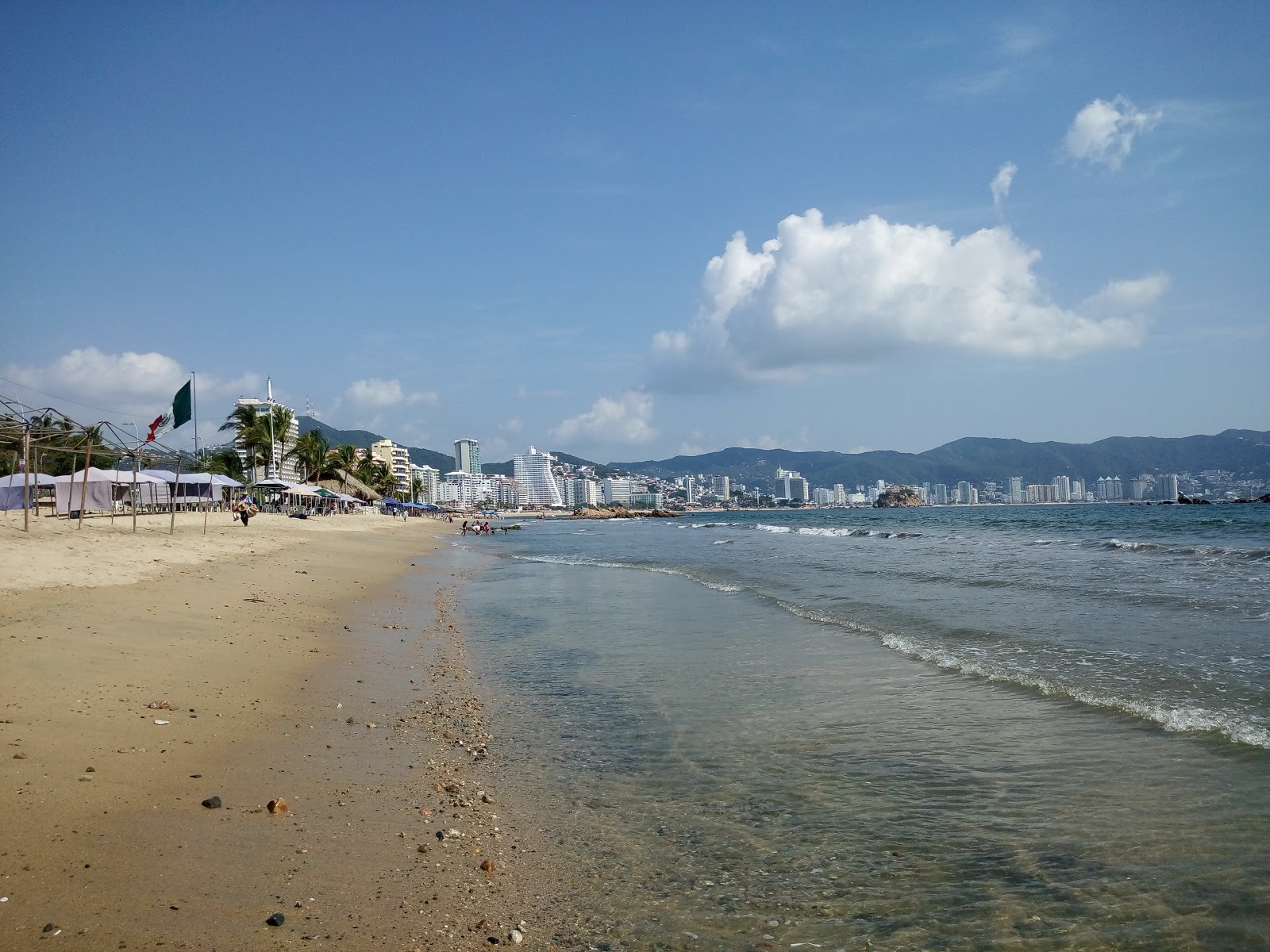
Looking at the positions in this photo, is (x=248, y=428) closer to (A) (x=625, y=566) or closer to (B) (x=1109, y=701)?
(A) (x=625, y=566)

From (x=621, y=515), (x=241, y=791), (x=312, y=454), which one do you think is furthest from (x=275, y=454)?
(x=621, y=515)

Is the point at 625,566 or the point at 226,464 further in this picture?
the point at 226,464

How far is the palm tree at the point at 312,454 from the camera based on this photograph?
7756cm

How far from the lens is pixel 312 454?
257ft

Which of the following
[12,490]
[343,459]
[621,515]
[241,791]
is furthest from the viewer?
[621,515]

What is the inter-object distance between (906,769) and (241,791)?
15.8 ft

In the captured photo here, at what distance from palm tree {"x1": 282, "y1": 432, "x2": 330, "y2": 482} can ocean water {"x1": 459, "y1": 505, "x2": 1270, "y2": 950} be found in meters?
69.4

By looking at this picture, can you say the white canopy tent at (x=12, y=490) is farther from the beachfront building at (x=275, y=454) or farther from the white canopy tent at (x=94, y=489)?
the beachfront building at (x=275, y=454)

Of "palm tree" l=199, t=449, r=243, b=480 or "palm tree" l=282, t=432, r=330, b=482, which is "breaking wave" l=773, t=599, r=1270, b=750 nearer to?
"palm tree" l=282, t=432, r=330, b=482

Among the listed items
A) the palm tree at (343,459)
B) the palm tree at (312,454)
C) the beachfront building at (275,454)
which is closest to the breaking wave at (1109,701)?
the beachfront building at (275,454)

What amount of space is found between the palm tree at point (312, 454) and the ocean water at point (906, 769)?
69.4 meters

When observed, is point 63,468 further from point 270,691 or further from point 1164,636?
point 1164,636

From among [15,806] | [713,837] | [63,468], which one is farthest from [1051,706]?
[63,468]

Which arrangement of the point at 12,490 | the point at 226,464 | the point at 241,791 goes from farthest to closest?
the point at 226,464, the point at 12,490, the point at 241,791
